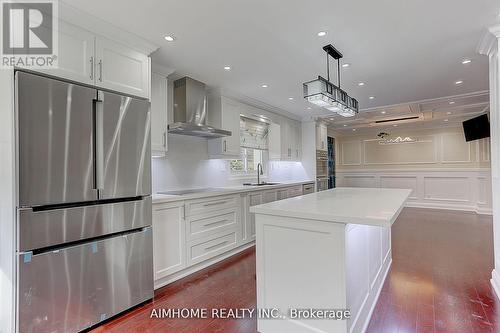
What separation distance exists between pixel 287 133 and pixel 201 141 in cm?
241

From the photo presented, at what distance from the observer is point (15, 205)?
1690 mm

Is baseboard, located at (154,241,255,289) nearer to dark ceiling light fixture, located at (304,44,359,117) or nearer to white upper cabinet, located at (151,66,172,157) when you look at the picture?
white upper cabinet, located at (151,66,172,157)

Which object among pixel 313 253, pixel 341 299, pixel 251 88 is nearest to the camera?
pixel 341 299

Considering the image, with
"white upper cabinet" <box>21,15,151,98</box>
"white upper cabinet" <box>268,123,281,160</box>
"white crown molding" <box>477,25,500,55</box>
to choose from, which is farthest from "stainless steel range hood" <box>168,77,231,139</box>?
"white crown molding" <box>477,25,500,55</box>

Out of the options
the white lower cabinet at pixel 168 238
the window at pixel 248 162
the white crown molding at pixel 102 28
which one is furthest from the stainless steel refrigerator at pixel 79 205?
the window at pixel 248 162

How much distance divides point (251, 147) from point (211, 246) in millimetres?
2232

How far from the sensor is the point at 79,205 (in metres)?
1.99

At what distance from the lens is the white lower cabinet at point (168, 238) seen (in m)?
2.69

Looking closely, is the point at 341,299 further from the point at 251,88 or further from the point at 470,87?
the point at 470,87

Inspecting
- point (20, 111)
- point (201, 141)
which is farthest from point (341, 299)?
point (201, 141)

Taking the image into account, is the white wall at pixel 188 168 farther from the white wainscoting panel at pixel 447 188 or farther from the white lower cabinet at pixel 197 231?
the white wainscoting panel at pixel 447 188

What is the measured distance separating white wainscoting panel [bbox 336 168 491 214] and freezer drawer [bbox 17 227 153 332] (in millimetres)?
7934

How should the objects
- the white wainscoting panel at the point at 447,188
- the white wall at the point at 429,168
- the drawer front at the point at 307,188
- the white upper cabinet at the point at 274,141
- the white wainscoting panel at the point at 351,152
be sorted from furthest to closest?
the white wainscoting panel at the point at 351,152, the white wainscoting panel at the point at 447,188, the white wall at the point at 429,168, the drawer front at the point at 307,188, the white upper cabinet at the point at 274,141

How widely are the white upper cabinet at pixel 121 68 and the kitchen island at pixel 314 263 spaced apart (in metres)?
1.67
